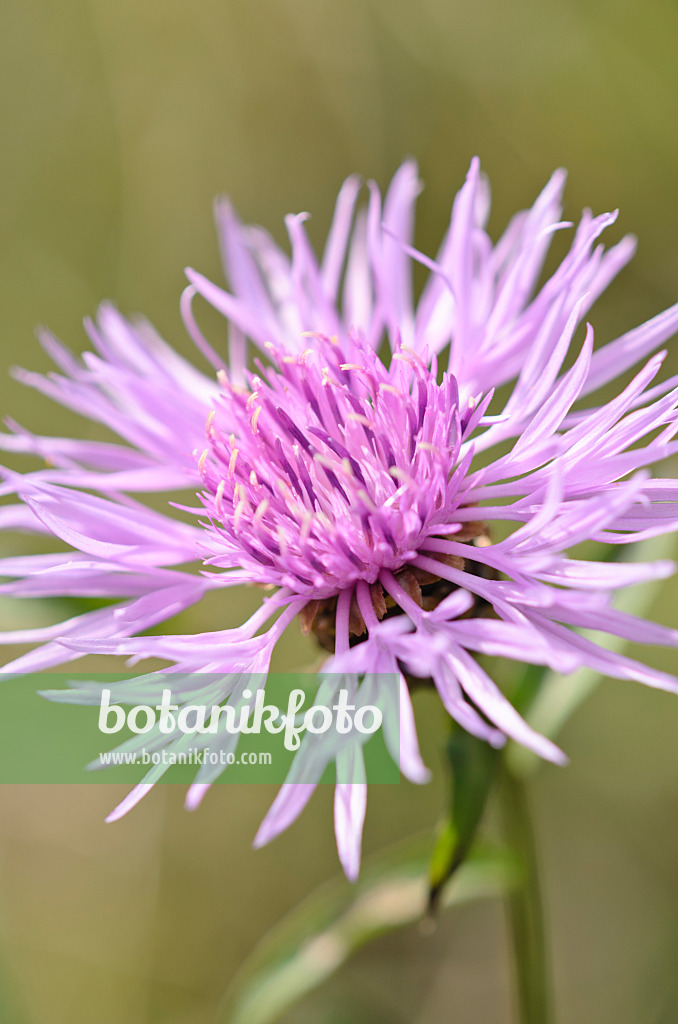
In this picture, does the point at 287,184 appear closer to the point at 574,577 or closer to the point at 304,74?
the point at 304,74

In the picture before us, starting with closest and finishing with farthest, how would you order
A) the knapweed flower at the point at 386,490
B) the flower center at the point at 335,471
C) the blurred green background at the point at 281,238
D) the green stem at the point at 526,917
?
the knapweed flower at the point at 386,490 → the flower center at the point at 335,471 → the green stem at the point at 526,917 → the blurred green background at the point at 281,238

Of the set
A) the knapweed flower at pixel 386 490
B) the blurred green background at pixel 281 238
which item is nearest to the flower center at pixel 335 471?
the knapweed flower at pixel 386 490

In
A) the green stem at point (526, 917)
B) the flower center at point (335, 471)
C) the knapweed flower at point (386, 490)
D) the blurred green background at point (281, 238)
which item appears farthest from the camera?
the blurred green background at point (281, 238)

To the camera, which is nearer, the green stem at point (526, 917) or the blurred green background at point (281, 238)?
the green stem at point (526, 917)

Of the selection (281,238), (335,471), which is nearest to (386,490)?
(335,471)

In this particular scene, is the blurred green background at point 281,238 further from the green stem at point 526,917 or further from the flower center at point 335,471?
the green stem at point 526,917

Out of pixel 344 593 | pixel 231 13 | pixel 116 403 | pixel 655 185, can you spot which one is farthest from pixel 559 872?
pixel 231 13

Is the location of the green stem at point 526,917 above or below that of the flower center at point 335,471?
below
